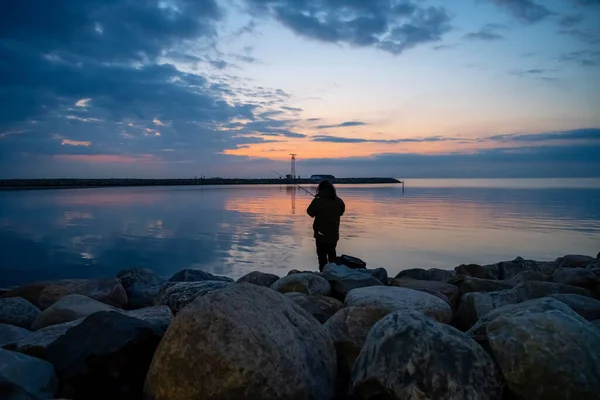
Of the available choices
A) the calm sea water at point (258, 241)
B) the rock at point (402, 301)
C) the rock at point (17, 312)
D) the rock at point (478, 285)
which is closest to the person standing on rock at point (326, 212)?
the rock at point (478, 285)

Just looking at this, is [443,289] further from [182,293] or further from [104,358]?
[104,358]

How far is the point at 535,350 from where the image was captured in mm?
3279

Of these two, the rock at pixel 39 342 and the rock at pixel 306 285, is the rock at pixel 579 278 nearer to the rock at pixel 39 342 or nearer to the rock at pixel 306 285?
the rock at pixel 306 285

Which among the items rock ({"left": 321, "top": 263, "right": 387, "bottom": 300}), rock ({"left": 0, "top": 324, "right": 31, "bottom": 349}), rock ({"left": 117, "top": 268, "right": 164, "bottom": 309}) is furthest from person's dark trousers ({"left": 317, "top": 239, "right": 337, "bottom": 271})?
rock ({"left": 0, "top": 324, "right": 31, "bottom": 349})

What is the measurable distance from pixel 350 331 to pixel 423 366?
1.23m

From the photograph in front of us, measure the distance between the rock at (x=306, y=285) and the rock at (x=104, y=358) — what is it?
3.07 metres

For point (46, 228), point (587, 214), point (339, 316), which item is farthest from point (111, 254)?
point (587, 214)

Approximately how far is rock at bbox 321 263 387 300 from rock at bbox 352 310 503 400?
11.2 feet

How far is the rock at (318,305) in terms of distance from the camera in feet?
18.1

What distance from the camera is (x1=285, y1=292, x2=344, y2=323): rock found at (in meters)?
5.52

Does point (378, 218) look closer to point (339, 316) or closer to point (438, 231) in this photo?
point (438, 231)

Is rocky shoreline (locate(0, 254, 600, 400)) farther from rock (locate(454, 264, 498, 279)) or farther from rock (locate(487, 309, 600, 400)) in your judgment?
rock (locate(454, 264, 498, 279))

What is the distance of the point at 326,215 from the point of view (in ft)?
30.1

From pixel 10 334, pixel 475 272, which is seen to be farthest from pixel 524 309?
pixel 475 272
